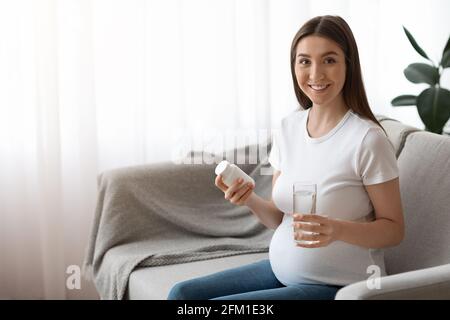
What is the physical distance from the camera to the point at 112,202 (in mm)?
2434

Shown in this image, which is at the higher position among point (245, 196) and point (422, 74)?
point (422, 74)

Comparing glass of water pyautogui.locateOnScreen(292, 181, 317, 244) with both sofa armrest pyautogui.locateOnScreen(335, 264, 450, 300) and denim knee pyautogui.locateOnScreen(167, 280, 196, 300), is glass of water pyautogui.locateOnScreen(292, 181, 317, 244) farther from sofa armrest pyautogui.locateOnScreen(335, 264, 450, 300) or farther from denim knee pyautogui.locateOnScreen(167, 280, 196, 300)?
denim knee pyautogui.locateOnScreen(167, 280, 196, 300)

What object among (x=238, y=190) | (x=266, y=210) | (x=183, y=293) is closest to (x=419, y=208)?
(x=266, y=210)

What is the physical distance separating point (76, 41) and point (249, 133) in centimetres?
79

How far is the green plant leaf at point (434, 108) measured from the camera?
2600 millimetres

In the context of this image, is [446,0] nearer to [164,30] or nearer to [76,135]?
[164,30]

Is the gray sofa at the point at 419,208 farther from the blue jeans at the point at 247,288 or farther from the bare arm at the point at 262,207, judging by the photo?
the bare arm at the point at 262,207

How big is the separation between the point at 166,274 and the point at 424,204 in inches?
30.4

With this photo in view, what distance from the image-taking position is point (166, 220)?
249cm

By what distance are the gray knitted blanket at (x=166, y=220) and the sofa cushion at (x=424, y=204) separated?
0.60 m

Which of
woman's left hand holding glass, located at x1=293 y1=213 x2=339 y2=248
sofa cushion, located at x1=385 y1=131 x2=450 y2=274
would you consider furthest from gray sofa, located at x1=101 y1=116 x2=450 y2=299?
woman's left hand holding glass, located at x1=293 y1=213 x2=339 y2=248

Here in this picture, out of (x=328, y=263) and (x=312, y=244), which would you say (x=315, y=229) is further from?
(x=328, y=263)

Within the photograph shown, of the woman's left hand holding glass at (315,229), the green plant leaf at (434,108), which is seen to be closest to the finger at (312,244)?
the woman's left hand holding glass at (315,229)
